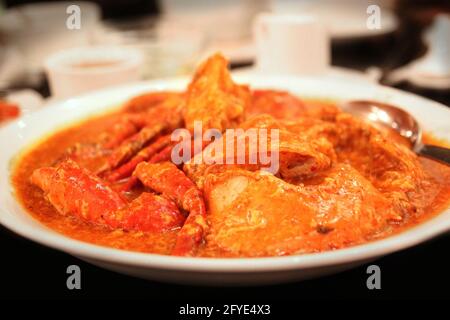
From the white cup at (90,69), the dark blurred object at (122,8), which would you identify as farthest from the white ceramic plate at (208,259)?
the dark blurred object at (122,8)

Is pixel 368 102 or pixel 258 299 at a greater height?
pixel 368 102

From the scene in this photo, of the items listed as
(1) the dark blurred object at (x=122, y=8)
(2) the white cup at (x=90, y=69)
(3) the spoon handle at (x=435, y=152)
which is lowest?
(3) the spoon handle at (x=435, y=152)

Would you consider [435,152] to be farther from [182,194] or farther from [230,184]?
[182,194]

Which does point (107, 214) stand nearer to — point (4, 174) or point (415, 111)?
point (4, 174)

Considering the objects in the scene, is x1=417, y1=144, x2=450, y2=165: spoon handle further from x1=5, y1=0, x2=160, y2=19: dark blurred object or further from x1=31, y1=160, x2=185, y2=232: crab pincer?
x1=5, y1=0, x2=160, y2=19: dark blurred object

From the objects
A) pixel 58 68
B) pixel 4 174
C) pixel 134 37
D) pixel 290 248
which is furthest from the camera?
pixel 134 37

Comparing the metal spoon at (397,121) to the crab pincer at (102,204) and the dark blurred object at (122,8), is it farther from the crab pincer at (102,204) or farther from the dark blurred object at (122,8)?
the dark blurred object at (122,8)

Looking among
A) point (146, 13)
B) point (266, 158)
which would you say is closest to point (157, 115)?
point (266, 158)
